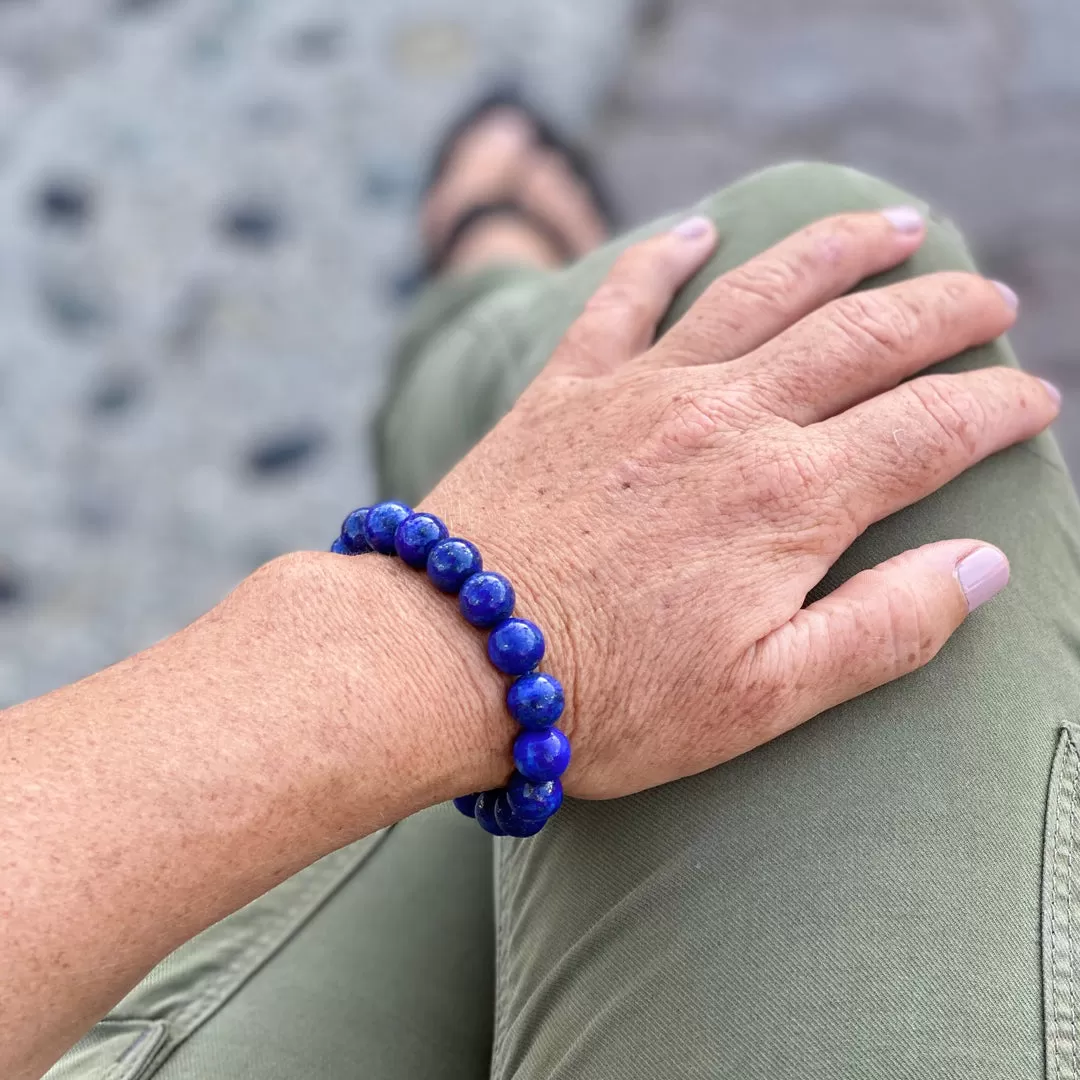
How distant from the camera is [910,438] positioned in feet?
2.17

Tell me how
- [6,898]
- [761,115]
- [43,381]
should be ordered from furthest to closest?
[761,115] < [43,381] < [6,898]

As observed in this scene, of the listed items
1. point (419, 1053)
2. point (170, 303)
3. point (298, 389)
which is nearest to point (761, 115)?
point (298, 389)

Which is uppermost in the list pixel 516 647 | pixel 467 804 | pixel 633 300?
pixel 633 300

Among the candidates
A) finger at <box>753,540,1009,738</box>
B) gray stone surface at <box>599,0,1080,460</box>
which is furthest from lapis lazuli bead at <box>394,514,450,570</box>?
gray stone surface at <box>599,0,1080,460</box>

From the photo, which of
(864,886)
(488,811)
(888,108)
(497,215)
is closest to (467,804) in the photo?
(488,811)

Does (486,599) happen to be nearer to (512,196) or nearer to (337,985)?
(337,985)

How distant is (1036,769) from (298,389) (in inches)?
53.0

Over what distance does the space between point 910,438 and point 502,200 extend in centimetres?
124

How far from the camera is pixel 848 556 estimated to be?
679 mm

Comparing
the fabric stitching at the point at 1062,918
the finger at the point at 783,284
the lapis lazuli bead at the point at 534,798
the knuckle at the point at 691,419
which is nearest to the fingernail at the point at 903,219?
the finger at the point at 783,284

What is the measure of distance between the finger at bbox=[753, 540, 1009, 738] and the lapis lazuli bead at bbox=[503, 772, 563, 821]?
139mm

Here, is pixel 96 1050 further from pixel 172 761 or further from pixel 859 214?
pixel 859 214

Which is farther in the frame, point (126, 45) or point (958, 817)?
point (126, 45)

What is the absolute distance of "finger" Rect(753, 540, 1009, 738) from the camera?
0.61 m
